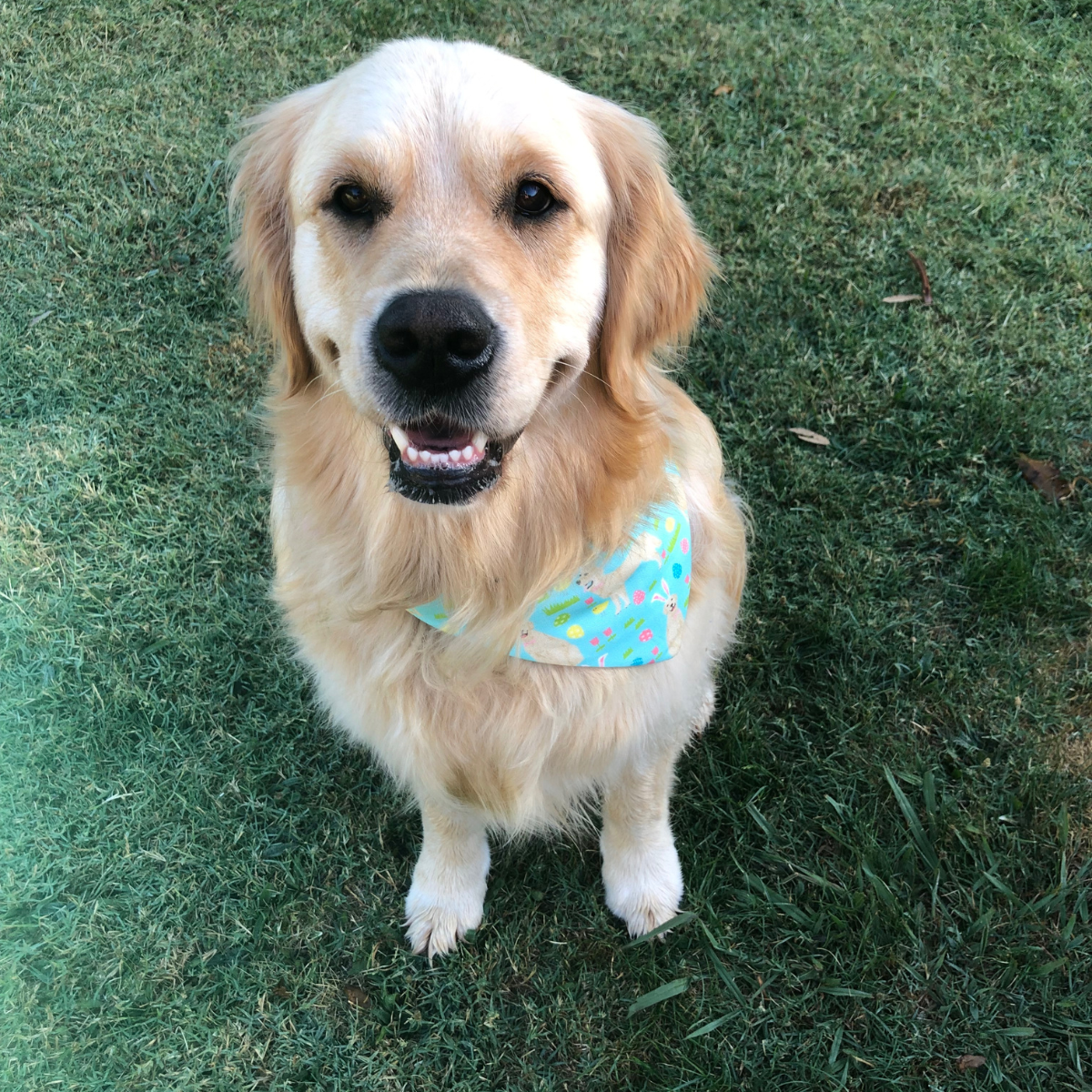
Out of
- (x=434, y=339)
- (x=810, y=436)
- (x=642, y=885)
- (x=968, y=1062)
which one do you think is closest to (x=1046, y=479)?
(x=810, y=436)

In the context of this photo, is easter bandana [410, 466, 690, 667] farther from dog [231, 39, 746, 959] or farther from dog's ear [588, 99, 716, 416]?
dog's ear [588, 99, 716, 416]

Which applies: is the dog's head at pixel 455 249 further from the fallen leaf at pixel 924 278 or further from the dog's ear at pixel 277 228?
the fallen leaf at pixel 924 278

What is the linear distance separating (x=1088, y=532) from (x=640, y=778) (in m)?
2.08

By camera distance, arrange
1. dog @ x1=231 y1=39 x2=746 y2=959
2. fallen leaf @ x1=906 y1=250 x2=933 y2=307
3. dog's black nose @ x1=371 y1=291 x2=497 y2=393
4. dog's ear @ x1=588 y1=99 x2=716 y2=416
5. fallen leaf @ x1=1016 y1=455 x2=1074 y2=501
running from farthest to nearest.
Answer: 1. fallen leaf @ x1=906 y1=250 x2=933 y2=307
2. fallen leaf @ x1=1016 y1=455 x2=1074 y2=501
3. dog's ear @ x1=588 y1=99 x2=716 y2=416
4. dog @ x1=231 y1=39 x2=746 y2=959
5. dog's black nose @ x1=371 y1=291 x2=497 y2=393

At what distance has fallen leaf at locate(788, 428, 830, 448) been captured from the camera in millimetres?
3662

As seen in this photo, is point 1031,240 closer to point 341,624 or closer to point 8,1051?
point 341,624

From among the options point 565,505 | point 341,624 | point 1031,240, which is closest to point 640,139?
point 565,505

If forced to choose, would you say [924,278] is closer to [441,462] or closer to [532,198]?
[532,198]

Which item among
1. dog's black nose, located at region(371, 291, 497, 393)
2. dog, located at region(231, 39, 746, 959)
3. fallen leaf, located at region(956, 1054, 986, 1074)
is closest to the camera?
dog's black nose, located at region(371, 291, 497, 393)

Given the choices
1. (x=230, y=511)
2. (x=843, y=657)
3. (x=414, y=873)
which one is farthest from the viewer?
(x=230, y=511)

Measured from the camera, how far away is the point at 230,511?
11.7ft

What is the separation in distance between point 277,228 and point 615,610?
4.01 ft

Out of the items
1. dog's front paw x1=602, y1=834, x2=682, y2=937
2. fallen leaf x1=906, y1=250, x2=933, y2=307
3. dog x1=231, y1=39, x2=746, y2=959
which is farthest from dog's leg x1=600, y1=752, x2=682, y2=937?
fallen leaf x1=906, y1=250, x2=933, y2=307

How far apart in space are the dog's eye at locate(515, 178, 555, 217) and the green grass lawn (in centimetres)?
126
